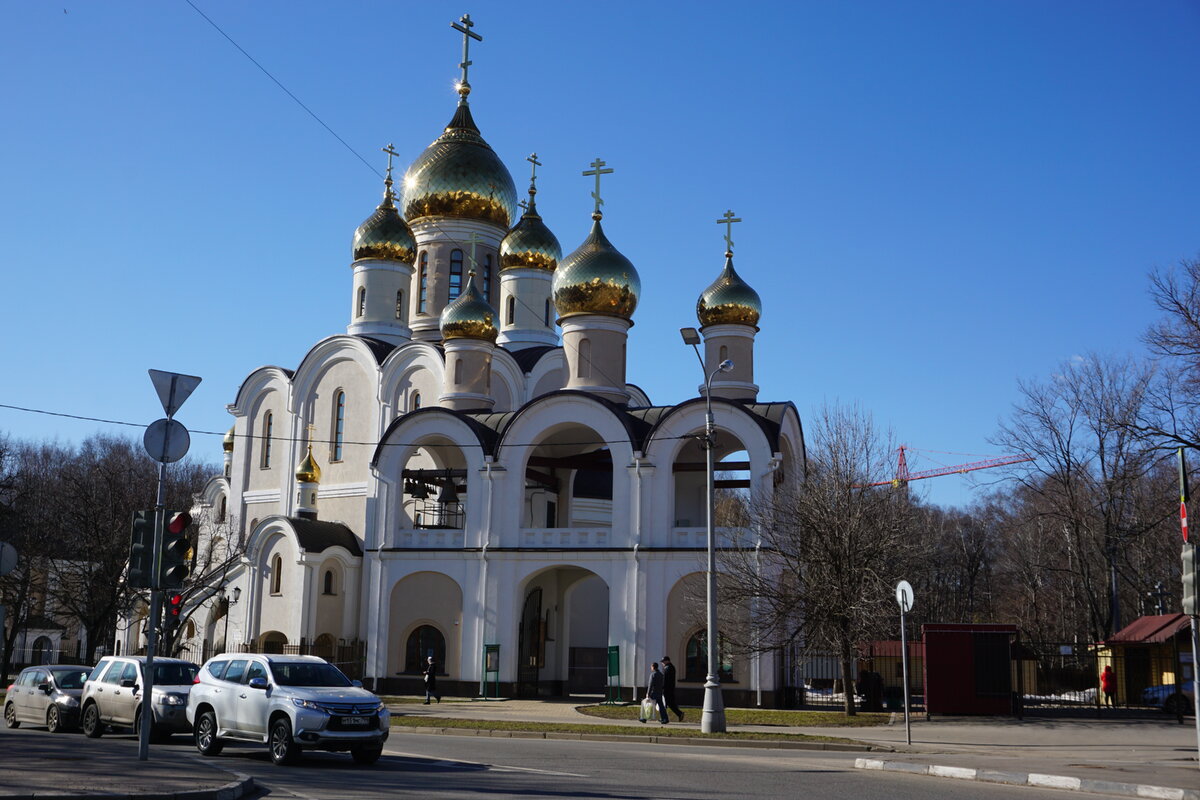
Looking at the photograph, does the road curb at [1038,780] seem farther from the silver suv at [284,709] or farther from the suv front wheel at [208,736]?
the suv front wheel at [208,736]

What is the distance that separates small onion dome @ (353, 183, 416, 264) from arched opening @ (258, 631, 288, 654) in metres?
13.8

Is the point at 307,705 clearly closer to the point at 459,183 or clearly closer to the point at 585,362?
the point at 585,362

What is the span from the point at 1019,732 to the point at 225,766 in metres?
14.6

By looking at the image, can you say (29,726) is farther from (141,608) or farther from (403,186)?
(403,186)

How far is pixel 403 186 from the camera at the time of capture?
45.2 meters

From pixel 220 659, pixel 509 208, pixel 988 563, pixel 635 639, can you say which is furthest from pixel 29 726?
pixel 988 563

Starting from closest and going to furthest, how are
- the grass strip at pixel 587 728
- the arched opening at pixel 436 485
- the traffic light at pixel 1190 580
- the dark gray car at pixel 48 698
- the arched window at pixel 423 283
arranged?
the traffic light at pixel 1190 580
the dark gray car at pixel 48 698
the grass strip at pixel 587 728
the arched opening at pixel 436 485
the arched window at pixel 423 283

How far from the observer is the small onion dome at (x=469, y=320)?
37.8 m

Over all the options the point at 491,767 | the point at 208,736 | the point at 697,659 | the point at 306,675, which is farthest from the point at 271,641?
the point at 491,767

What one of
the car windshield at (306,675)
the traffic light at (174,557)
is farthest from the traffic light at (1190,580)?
the traffic light at (174,557)

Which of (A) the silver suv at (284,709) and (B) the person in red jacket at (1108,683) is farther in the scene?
(B) the person in red jacket at (1108,683)

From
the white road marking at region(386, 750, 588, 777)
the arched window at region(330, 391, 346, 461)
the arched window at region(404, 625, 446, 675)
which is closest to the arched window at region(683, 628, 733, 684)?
the arched window at region(404, 625, 446, 675)

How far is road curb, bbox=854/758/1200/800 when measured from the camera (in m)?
12.7

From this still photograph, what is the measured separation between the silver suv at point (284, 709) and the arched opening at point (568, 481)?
18717 mm
